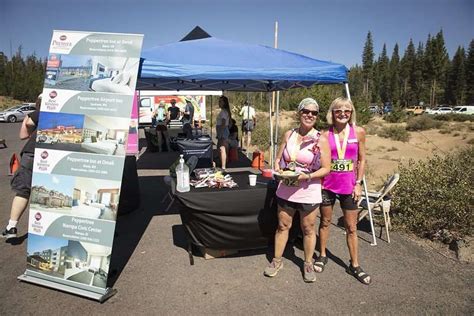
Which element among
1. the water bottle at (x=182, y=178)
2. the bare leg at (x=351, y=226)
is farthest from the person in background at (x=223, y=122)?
the bare leg at (x=351, y=226)

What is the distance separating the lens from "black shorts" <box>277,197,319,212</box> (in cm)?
305

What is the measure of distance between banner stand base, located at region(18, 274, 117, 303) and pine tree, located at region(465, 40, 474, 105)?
243 feet

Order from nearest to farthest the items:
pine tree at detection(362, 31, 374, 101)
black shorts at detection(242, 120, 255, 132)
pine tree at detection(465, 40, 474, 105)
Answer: black shorts at detection(242, 120, 255, 132) < pine tree at detection(465, 40, 474, 105) < pine tree at detection(362, 31, 374, 101)

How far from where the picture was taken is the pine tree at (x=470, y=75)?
60.6 meters

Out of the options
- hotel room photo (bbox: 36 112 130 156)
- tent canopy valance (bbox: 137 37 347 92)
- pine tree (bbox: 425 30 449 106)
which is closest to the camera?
hotel room photo (bbox: 36 112 130 156)

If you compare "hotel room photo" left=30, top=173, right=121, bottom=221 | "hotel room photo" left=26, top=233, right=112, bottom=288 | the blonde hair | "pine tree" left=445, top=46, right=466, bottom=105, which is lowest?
"hotel room photo" left=26, top=233, right=112, bottom=288

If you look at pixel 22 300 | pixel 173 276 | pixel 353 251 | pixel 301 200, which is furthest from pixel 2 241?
pixel 353 251

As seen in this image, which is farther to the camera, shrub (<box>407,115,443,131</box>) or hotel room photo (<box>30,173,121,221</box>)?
shrub (<box>407,115,443,131</box>)

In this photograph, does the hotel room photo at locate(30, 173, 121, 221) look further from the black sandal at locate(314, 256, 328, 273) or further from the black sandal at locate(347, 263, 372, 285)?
the black sandal at locate(347, 263, 372, 285)

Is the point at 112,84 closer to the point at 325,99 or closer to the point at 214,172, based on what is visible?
the point at 214,172

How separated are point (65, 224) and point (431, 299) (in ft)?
10.9

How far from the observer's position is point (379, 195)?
427cm

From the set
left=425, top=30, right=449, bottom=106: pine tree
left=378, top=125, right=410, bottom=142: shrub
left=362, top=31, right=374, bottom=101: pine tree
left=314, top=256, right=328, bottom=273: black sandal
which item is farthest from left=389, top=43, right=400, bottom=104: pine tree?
left=314, top=256, right=328, bottom=273: black sandal

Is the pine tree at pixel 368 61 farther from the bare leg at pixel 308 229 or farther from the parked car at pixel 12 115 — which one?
the bare leg at pixel 308 229
